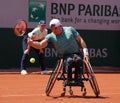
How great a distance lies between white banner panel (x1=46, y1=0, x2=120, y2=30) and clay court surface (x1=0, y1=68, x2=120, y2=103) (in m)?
3.32

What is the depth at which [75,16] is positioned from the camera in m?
17.3

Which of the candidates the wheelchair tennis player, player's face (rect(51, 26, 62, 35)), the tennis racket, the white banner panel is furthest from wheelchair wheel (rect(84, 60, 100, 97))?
the white banner panel

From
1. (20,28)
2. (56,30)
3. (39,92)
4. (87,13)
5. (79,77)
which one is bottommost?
(39,92)

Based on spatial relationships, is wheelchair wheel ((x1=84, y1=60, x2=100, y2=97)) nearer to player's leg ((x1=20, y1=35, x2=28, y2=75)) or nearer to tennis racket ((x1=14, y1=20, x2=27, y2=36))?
player's leg ((x1=20, y1=35, x2=28, y2=75))

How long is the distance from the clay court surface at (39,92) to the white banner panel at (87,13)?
10.9 ft

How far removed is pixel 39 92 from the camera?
34.7 ft

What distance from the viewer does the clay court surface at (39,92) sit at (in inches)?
366

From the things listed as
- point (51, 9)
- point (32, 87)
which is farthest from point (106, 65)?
point (32, 87)

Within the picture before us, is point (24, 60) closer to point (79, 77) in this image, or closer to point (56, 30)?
point (79, 77)

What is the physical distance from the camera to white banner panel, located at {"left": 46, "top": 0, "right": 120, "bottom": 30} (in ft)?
56.0

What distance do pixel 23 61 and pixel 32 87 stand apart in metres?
3.74

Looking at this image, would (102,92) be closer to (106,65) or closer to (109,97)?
(109,97)

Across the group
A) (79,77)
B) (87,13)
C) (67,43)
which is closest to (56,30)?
(67,43)

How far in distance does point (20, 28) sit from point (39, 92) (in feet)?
19.3
